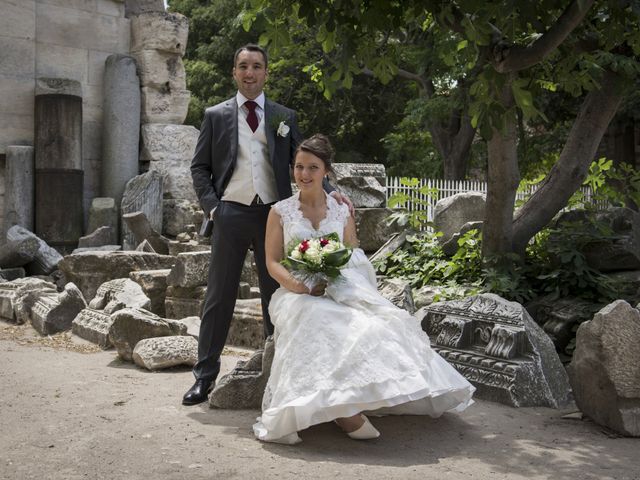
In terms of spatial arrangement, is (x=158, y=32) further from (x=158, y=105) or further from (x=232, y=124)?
(x=232, y=124)

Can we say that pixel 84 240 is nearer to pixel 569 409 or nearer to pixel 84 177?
pixel 84 177

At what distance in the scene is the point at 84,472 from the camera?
355 cm

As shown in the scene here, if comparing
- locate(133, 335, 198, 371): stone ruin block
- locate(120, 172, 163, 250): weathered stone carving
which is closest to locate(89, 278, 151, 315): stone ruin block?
locate(133, 335, 198, 371): stone ruin block

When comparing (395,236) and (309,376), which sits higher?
(395,236)

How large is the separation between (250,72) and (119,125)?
929cm

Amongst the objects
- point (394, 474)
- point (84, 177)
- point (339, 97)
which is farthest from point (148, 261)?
point (339, 97)

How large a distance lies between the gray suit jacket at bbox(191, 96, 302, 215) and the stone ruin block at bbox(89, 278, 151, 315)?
306 cm

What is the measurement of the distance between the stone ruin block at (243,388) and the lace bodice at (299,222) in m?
0.67

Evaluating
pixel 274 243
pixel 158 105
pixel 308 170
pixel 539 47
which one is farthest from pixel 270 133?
pixel 158 105

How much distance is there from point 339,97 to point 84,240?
46.7 ft

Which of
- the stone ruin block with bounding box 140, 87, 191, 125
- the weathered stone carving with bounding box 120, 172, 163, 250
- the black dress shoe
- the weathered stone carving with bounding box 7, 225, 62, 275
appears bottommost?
the black dress shoe

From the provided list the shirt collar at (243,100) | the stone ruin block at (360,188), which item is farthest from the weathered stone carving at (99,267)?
the shirt collar at (243,100)

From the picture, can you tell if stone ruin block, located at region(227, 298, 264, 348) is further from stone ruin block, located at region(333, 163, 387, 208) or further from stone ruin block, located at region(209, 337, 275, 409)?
stone ruin block, located at region(333, 163, 387, 208)

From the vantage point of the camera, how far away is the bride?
13.0ft
